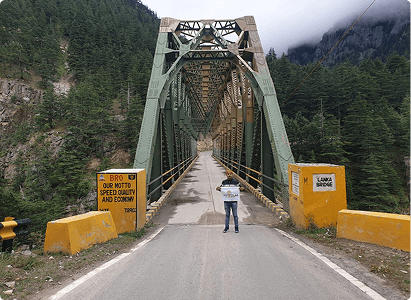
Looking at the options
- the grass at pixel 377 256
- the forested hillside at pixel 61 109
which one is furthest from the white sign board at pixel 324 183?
the forested hillside at pixel 61 109

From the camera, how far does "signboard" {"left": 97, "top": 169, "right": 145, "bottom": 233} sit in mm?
5602

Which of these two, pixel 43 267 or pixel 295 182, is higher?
pixel 295 182

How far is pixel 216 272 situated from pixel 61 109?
48.4m

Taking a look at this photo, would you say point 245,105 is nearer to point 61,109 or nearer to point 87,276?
point 87,276

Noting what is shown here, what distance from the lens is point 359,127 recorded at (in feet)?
120

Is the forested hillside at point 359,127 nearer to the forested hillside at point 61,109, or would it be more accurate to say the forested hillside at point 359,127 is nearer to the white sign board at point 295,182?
the white sign board at point 295,182

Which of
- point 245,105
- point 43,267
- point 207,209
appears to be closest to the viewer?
point 43,267

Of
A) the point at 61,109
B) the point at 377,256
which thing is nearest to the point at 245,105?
the point at 377,256

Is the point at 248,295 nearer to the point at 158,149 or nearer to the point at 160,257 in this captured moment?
the point at 160,257

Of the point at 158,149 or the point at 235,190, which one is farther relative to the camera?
the point at 158,149

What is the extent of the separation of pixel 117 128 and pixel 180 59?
105ft

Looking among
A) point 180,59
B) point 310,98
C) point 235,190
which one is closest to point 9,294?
point 235,190

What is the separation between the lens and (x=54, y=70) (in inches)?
2259

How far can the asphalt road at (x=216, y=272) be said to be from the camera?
109 inches
